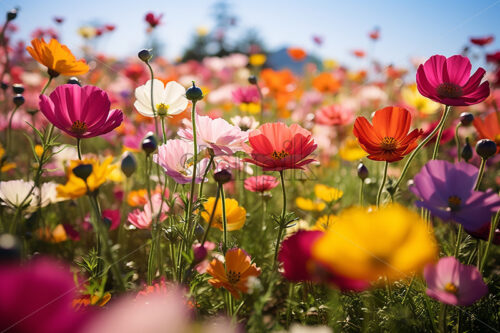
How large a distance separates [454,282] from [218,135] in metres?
0.45

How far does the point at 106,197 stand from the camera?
5.12 ft

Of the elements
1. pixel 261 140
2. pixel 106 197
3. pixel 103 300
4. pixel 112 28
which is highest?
pixel 112 28

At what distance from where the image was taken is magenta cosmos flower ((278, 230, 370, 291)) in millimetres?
437

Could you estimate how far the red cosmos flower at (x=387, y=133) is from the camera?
67 cm

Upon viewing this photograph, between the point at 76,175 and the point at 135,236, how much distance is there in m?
0.69

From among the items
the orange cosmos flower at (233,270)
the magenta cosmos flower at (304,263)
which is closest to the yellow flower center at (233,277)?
the orange cosmos flower at (233,270)

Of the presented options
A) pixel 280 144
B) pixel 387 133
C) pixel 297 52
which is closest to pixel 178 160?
pixel 280 144

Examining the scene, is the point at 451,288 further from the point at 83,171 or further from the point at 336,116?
the point at 336,116

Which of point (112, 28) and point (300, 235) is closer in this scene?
point (300, 235)

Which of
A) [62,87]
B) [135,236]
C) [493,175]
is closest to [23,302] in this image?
[62,87]

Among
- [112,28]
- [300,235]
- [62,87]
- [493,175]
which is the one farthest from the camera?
[112,28]

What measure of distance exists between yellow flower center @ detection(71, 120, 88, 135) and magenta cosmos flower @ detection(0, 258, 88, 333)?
44 centimetres

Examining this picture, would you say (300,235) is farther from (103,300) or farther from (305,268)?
(103,300)

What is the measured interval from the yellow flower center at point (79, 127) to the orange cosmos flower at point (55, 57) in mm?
211
